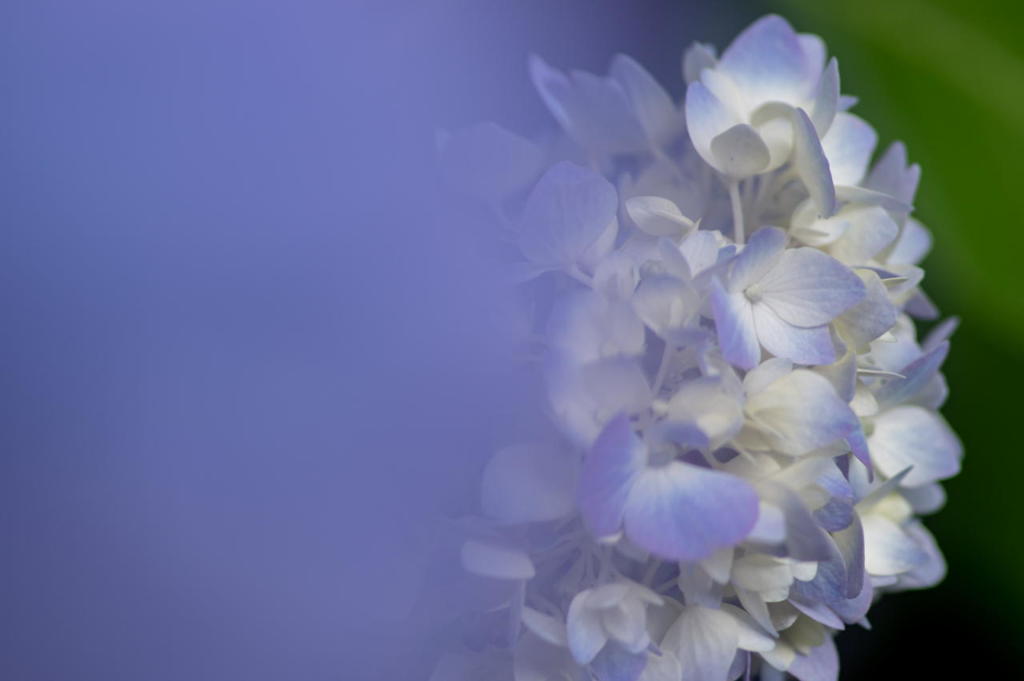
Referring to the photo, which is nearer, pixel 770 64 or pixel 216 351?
pixel 216 351

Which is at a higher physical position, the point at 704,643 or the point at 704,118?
the point at 704,118

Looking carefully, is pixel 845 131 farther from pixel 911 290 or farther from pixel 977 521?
pixel 977 521

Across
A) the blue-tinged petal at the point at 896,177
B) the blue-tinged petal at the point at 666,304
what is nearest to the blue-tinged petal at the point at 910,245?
the blue-tinged petal at the point at 896,177

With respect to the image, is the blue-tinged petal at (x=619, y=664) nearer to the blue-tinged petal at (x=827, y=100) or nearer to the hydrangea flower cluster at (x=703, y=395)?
the hydrangea flower cluster at (x=703, y=395)

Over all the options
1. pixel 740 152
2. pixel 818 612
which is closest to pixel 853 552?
pixel 818 612

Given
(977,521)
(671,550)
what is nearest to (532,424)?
(671,550)

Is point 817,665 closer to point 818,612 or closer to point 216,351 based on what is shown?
point 818,612
